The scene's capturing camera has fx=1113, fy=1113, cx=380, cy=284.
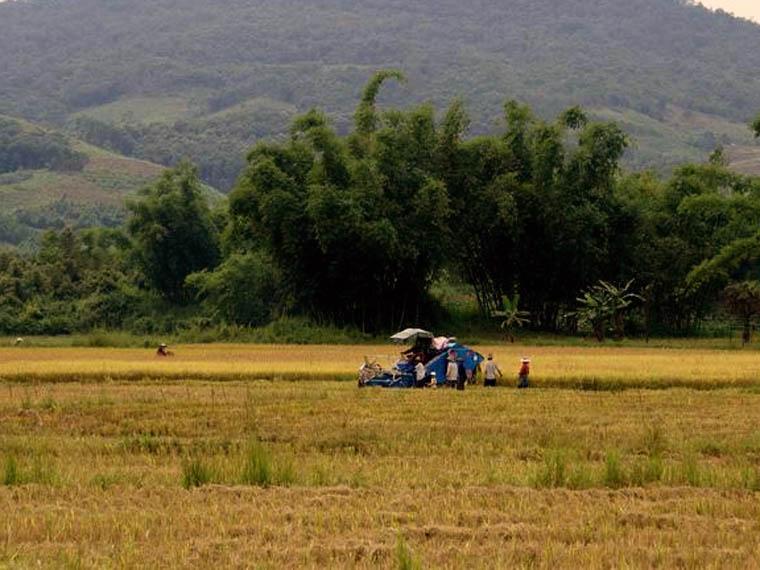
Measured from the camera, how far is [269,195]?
154 feet

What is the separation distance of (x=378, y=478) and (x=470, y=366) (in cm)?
1519

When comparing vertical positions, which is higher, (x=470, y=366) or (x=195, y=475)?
(x=470, y=366)

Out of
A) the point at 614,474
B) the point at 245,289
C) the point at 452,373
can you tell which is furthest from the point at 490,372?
the point at 245,289

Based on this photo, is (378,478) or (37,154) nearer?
(378,478)

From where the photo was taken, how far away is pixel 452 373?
2566cm

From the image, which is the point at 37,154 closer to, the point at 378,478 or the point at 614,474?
the point at 378,478

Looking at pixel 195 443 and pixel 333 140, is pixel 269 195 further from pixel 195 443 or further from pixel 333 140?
pixel 195 443

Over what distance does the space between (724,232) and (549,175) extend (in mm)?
9049

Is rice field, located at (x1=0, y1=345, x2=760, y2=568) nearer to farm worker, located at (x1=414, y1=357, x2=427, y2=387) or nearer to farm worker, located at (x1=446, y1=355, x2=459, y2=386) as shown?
farm worker, located at (x1=446, y1=355, x2=459, y2=386)

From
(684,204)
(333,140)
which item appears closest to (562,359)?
(684,204)

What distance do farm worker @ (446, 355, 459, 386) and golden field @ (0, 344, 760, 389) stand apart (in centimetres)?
222

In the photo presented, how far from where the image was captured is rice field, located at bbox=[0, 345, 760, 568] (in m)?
9.25

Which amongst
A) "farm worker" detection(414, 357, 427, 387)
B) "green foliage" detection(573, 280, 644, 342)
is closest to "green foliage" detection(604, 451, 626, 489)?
"farm worker" detection(414, 357, 427, 387)

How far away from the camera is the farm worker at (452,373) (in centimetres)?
2555
